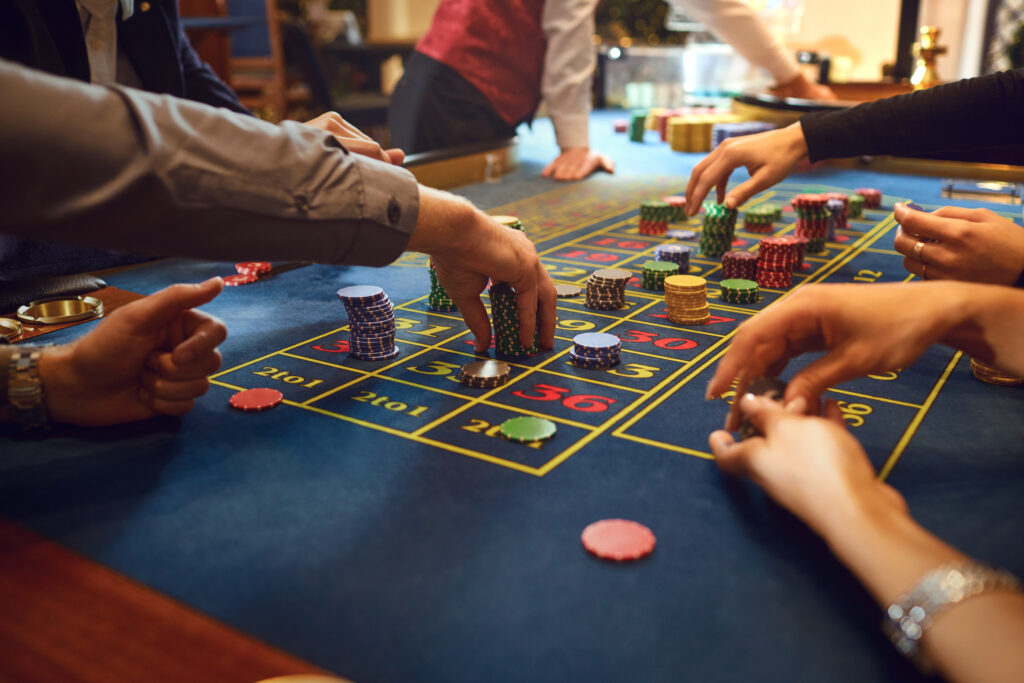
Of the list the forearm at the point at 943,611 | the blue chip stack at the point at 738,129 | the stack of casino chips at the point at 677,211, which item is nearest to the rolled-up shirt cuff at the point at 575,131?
the blue chip stack at the point at 738,129

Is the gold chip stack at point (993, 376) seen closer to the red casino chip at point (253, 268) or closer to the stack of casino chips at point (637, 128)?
the red casino chip at point (253, 268)

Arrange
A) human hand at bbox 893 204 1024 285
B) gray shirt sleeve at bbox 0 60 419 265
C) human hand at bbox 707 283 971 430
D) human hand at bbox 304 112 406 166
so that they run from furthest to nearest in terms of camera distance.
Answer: human hand at bbox 304 112 406 166 → human hand at bbox 893 204 1024 285 → human hand at bbox 707 283 971 430 → gray shirt sleeve at bbox 0 60 419 265

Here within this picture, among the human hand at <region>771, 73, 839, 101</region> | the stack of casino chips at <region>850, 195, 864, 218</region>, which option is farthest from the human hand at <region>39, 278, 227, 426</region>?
the human hand at <region>771, 73, 839, 101</region>

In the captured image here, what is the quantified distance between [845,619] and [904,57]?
19.4 ft

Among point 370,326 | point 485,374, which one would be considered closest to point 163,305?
point 370,326

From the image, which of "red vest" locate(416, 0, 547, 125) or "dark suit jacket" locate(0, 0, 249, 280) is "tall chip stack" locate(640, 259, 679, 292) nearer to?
"dark suit jacket" locate(0, 0, 249, 280)

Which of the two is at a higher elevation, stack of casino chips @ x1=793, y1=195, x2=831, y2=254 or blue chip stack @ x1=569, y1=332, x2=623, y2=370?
stack of casino chips @ x1=793, y1=195, x2=831, y2=254

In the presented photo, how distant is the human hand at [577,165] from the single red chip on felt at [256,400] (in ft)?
8.98

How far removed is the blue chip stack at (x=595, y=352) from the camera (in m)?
1.65

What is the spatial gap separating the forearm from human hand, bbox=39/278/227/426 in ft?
3.30

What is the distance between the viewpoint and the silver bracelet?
30.9 inches

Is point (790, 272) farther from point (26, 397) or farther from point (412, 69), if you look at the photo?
point (412, 69)

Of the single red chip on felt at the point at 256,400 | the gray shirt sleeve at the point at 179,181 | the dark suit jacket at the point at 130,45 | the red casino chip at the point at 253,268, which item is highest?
the dark suit jacket at the point at 130,45

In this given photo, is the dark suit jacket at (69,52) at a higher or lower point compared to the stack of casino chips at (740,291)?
A: higher
